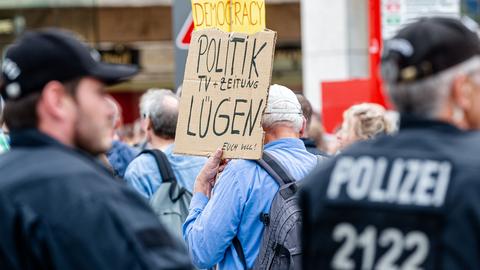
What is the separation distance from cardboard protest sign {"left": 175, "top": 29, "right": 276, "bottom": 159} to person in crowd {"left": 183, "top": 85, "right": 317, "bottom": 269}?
12cm

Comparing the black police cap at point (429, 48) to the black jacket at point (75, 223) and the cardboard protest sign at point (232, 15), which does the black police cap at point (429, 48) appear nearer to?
the black jacket at point (75, 223)

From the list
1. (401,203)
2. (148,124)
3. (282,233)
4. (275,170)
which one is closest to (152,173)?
(148,124)

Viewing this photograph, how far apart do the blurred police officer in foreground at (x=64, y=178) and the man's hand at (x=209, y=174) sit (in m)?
2.37

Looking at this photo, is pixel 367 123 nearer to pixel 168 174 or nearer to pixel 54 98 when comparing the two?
pixel 168 174

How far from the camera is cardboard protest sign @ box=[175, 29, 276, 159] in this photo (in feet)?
19.9

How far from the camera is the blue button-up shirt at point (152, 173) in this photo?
25.2 feet

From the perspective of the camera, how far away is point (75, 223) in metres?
3.48

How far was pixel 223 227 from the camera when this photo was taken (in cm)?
578

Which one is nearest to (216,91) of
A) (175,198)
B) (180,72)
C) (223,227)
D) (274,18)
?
(223,227)

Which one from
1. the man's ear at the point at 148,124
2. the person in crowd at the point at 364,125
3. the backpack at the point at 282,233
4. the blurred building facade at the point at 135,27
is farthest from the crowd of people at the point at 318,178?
the blurred building facade at the point at 135,27

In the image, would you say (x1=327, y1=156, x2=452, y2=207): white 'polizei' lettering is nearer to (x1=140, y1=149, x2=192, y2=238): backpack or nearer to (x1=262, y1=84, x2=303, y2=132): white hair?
(x1=262, y1=84, x2=303, y2=132): white hair

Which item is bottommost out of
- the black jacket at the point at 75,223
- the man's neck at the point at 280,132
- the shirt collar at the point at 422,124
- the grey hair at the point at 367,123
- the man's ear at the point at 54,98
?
the grey hair at the point at 367,123

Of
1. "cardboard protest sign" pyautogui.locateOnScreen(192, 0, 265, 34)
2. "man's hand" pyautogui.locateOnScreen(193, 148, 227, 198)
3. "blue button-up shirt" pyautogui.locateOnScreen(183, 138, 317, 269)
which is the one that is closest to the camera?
"blue button-up shirt" pyautogui.locateOnScreen(183, 138, 317, 269)

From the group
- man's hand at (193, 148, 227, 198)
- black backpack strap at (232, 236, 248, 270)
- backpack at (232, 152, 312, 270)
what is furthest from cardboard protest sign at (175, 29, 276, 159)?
black backpack strap at (232, 236, 248, 270)
